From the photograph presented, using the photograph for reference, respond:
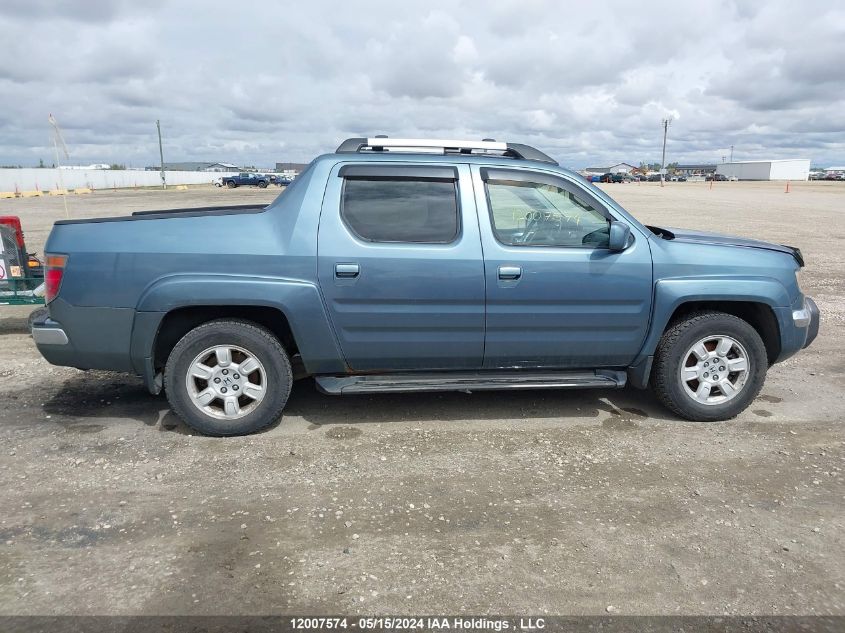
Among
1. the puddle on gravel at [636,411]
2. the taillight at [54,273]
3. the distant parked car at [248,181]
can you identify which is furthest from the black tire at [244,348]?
the distant parked car at [248,181]

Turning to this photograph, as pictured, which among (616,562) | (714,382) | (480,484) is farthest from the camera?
(714,382)

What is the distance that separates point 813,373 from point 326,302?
4516mm

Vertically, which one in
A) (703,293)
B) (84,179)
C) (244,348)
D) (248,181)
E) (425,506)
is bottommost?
(425,506)

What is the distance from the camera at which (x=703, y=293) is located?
4.30 meters

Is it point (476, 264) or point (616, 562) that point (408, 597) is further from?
point (476, 264)

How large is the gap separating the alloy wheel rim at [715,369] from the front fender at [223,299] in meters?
2.62

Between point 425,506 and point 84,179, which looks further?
point 84,179

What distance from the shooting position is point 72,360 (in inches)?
162

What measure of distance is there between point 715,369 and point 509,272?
5.68 feet

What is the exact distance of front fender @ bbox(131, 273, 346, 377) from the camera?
394cm

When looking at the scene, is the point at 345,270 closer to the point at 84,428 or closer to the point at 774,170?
the point at 84,428

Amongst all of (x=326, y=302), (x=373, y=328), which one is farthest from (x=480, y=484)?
(x=326, y=302)

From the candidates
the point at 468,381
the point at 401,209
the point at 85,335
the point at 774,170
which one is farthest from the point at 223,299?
the point at 774,170

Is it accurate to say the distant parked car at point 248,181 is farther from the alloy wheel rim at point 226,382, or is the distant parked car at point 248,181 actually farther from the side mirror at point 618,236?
the side mirror at point 618,236
